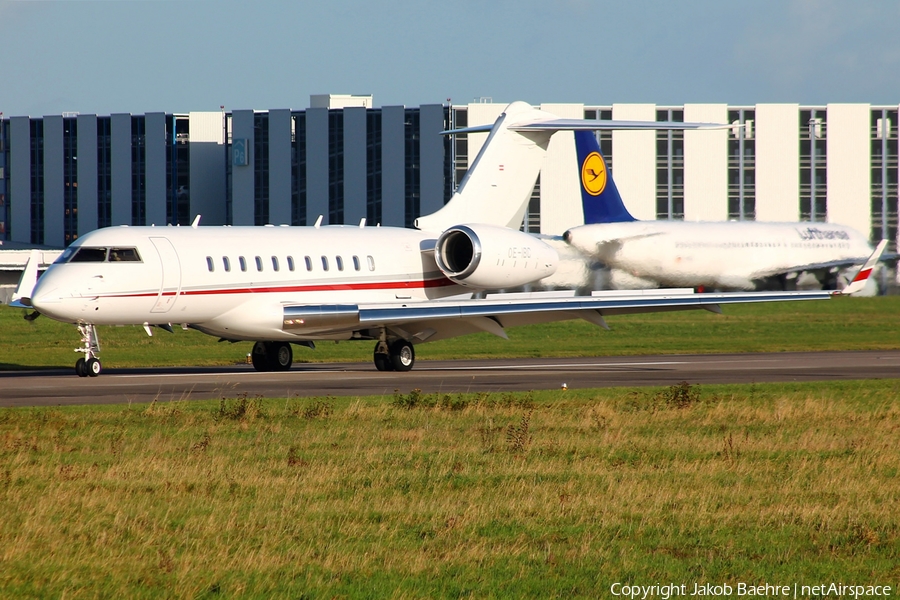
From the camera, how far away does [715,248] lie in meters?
57.6

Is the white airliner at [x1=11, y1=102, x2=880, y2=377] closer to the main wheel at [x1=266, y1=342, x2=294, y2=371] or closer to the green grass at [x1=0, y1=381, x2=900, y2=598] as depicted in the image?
the main wheel at [x1=266, y1=342, x2=294, y2=371]

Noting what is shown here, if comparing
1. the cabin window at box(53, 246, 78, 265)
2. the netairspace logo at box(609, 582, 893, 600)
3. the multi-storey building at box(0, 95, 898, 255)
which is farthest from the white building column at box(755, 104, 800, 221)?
the netairspace logo at box(609, 582, 893, 600)

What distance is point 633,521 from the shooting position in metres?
10.8

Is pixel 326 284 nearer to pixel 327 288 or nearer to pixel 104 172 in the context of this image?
pixel 327 288

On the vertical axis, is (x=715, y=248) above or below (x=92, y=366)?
above

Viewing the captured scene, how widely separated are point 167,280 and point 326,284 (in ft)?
14.0

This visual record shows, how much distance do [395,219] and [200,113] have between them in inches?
637

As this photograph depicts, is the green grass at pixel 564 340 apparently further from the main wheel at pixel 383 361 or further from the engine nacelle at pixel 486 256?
the engine nacelle at pixel 486 256

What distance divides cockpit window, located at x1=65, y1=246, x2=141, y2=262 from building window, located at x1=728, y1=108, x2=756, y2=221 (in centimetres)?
5142

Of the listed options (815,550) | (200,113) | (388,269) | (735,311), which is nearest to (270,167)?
(200,113)

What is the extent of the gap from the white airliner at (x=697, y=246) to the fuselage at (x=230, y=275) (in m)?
25.5

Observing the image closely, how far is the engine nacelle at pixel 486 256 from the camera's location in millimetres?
29734

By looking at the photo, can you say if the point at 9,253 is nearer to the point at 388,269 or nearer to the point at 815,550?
the point at 388,269

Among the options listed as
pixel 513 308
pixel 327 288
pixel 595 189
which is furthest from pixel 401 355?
pixel 595 189
